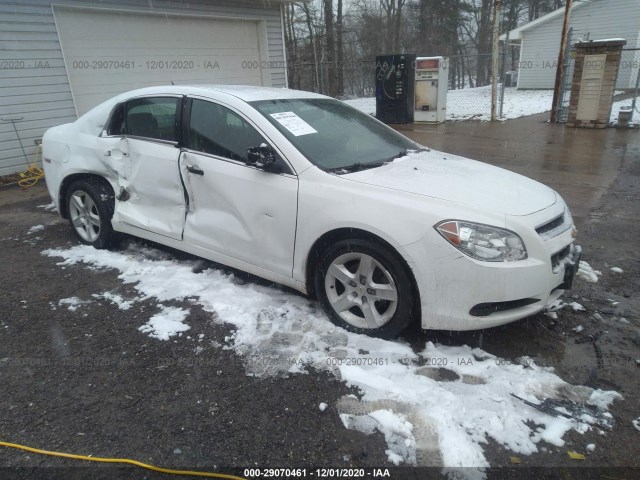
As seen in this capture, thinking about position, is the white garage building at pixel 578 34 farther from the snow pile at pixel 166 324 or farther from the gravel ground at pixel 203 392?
the snow pile at pixel 166 324

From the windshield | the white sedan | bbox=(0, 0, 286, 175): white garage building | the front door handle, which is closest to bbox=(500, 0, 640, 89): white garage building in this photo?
bbox=(0, 0, 286, 175): white garage building

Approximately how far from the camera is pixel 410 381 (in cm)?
249

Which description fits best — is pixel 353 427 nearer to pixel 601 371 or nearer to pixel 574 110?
pixel 601 371

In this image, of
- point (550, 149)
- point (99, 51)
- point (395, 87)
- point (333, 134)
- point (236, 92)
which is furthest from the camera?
point (395, 87)

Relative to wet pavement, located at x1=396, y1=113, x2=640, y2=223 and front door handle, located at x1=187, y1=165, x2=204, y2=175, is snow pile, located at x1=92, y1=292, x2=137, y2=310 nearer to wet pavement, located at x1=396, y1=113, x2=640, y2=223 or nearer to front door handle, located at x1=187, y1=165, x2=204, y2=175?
front door handle, located at x1=187, y1=165, x2=204, y2=175

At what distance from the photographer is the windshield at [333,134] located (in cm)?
315

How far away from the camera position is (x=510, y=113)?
14.4 metres

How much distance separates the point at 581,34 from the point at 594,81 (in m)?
14.3

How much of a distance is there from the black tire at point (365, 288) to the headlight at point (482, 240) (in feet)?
1.09

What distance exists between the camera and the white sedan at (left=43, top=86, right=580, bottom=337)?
8.33 ft

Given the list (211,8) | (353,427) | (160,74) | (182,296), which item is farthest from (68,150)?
(211,8)

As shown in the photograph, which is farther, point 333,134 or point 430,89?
point 430,89

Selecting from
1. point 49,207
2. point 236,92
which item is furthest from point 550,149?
point 49,207

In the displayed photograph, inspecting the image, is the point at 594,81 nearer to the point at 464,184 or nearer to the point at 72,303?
the point at 464,184
